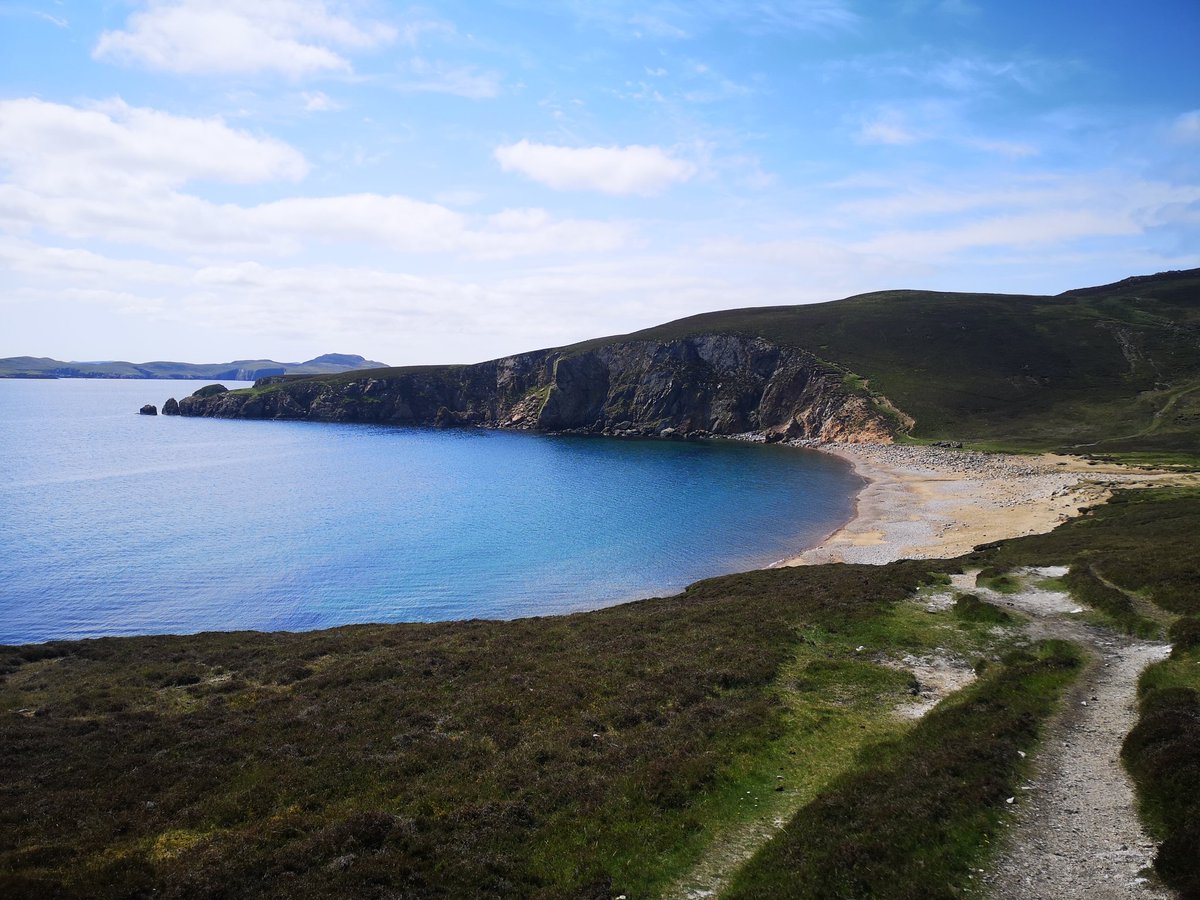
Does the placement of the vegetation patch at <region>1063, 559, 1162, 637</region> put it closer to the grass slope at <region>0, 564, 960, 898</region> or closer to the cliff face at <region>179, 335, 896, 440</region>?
the grass slope at <region>0, 564, 960, 898</region>

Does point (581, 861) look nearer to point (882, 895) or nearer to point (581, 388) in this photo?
point (882, 895)

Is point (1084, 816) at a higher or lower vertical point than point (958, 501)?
higher

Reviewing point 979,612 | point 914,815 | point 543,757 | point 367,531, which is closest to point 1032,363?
point 979,612

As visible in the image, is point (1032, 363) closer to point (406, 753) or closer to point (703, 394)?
point (703, 394)

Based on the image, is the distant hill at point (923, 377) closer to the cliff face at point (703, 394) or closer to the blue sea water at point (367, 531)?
the cliff face at point (703, 394)

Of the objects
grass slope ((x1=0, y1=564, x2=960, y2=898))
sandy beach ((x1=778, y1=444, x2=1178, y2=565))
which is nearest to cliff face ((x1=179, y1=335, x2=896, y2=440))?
sandy beach ((x1=778, y1=444, x2=1178, y2=565))

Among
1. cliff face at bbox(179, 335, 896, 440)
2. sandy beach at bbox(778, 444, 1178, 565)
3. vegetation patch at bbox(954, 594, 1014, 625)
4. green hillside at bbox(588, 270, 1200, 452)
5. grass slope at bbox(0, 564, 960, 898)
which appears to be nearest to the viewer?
grass slope at bbox(0, 564, 960, 898)
